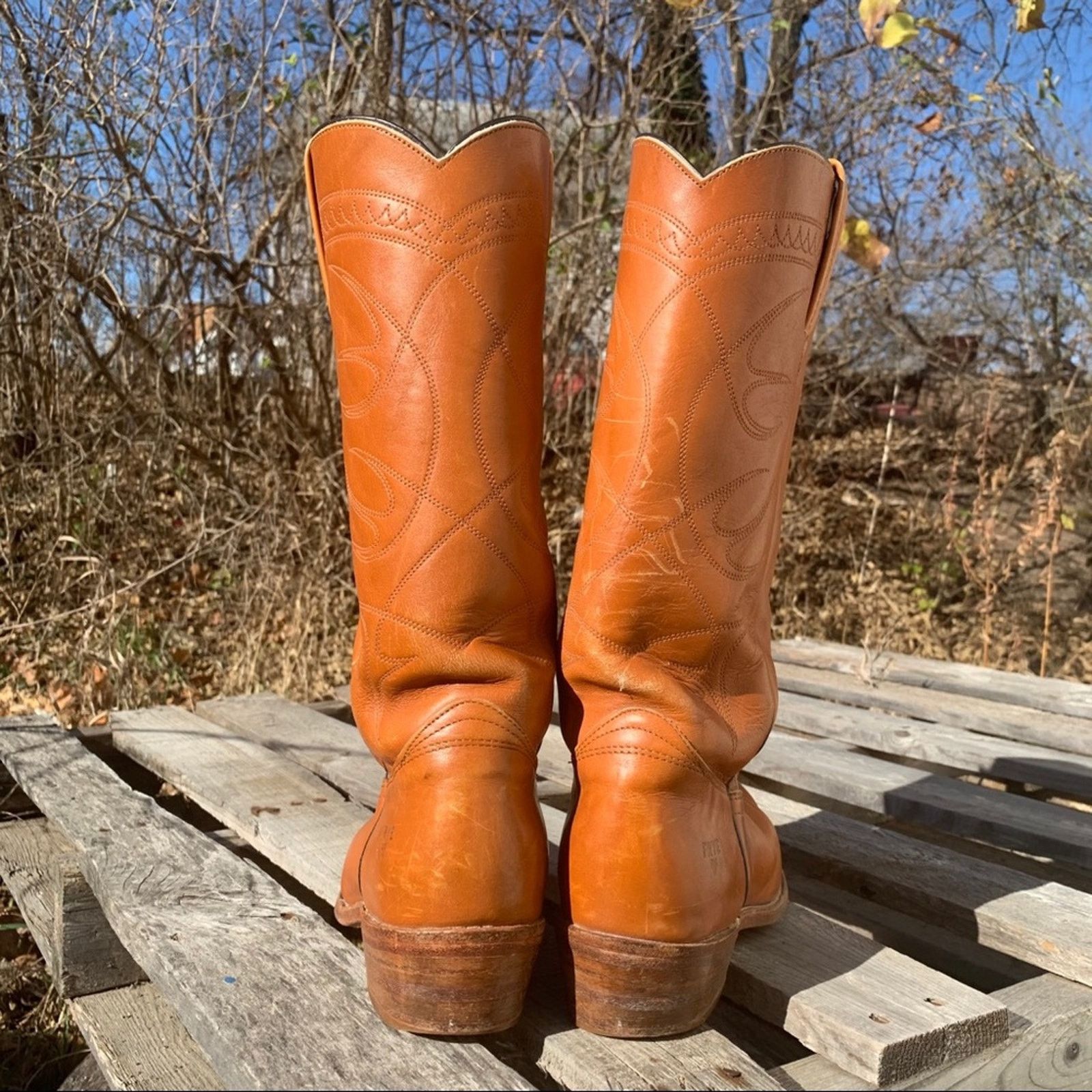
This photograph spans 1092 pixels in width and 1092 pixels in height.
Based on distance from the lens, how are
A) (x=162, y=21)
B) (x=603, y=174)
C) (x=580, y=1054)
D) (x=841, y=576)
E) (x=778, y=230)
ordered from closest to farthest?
(x=580, y=1054), (x=778, y=230), (x=162, y=21), (x=603, y=174), (x=841, y=576)

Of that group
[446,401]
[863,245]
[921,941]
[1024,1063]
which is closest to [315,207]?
[446,401]

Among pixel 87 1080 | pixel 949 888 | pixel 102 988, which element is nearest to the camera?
pixel 102 988

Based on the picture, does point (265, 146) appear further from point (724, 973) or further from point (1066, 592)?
point (1066, 592)

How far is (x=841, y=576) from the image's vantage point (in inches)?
190

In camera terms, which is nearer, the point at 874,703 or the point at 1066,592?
the point at 874,703

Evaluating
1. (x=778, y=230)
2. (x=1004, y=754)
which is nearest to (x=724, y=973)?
(x=778, y=230)

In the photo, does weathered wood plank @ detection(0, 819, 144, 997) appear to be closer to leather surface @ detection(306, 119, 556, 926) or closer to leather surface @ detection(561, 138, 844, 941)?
leather surface @ detection(306, 119, 556, 926)

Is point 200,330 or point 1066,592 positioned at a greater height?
point 200,330

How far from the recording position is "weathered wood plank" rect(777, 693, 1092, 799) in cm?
214

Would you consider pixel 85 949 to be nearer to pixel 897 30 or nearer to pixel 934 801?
pixel 934 801

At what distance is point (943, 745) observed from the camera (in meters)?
2.29

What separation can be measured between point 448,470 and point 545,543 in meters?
0.16

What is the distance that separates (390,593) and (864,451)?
4.21 metres

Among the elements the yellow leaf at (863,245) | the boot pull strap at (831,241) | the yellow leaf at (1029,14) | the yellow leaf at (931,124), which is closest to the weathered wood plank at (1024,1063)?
the boot pull strap at (831,241)
